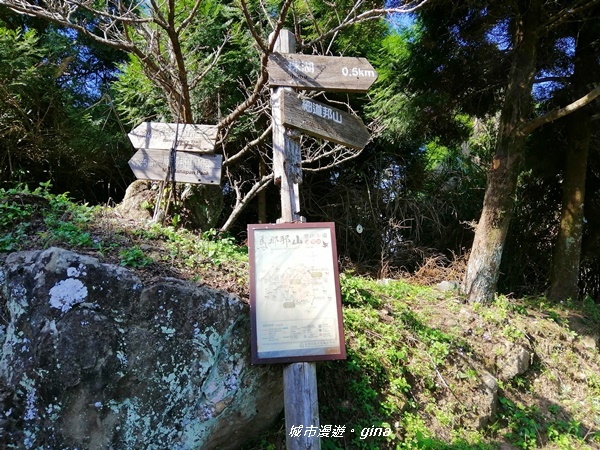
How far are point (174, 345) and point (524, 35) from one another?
562cm

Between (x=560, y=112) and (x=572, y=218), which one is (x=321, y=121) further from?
(x=572, y=218)

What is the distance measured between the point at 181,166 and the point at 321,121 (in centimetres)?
161

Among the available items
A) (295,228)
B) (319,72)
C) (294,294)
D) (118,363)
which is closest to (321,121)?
(319,72)

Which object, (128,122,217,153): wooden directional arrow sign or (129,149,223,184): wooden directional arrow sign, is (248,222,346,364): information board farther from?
(128,122,217,153): wooden directional arrow sign

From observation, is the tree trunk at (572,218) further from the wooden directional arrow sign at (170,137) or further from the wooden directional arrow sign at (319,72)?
the wooden directional arrow sign at (170,137)

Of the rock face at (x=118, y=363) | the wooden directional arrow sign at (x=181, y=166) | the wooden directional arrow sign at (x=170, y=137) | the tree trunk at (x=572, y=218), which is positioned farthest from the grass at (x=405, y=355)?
the tree trunk at (x=572, y=218)

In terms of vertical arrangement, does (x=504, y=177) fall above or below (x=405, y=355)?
above

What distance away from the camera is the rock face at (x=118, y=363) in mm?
2574

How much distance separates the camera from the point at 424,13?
6023 millimetres

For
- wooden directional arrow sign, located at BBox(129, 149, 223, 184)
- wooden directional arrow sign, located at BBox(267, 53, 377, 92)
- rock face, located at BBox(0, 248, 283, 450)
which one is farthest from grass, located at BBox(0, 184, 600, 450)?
wooden directional arrow sign, located at BBox(267, 53, 377, 92)

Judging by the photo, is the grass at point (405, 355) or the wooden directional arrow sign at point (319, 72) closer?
the wooden directional arrow sign at point (319, 72)

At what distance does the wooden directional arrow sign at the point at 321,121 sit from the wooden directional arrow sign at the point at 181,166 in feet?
4.35

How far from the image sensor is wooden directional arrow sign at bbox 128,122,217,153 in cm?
418

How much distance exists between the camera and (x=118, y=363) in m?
2.68
